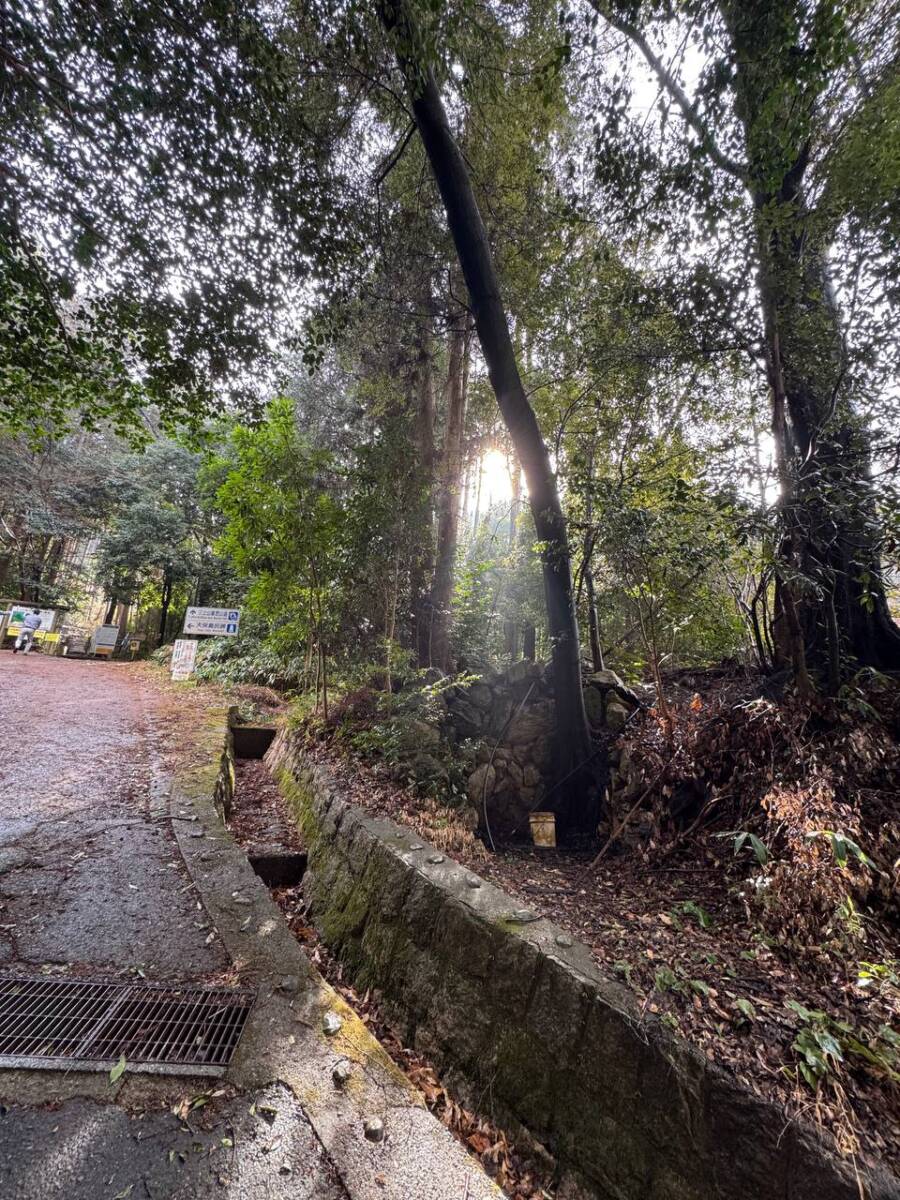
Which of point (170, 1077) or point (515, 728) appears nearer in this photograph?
point (170, 1077)

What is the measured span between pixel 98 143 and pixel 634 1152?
7.24 meters

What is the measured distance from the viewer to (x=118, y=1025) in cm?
201

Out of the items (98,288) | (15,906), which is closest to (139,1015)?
(15,906)

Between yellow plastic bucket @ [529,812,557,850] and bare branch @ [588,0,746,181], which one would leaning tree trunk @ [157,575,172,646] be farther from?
bare branch @ [588,0,746,181]

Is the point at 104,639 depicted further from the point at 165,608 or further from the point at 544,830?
the point at 544,830

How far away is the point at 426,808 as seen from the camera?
4.32 m

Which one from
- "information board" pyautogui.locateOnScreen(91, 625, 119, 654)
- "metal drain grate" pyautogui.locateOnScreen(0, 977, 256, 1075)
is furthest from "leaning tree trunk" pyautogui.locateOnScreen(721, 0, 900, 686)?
"information board" pyautogui.locateOnScreen(91, 625, 119, 654)

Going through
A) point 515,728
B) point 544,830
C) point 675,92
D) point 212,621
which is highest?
point 675,92

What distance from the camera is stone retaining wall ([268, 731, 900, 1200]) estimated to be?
60.3 inches

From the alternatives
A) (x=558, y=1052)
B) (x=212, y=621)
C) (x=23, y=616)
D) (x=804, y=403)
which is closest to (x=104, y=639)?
(x=23, y=616)

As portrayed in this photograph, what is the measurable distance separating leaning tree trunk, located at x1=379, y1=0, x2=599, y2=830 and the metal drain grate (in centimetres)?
377

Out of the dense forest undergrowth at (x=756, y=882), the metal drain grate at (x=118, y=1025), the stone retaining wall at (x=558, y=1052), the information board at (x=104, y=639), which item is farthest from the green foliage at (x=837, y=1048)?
the information board at (x=104, y=639)

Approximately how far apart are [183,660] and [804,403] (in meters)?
12.4

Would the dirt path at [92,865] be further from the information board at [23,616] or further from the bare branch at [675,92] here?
the information board at [23,616]
